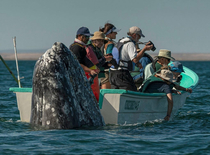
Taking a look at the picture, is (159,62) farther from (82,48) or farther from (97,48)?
(82,48)

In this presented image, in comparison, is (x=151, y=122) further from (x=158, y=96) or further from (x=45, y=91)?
(x=45, y=91)

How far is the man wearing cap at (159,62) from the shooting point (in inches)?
382

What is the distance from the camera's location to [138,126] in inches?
340

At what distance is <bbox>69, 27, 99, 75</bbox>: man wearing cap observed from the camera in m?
8.05

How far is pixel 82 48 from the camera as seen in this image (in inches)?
318

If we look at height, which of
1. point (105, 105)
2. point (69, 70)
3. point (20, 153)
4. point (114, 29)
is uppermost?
point (114, 29)

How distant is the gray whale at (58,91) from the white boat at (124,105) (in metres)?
1.29

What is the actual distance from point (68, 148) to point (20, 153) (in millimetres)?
A: 719

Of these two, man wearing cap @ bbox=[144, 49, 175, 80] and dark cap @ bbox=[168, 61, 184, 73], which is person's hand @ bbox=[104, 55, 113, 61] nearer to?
man wearing cap @ bbox=[144, 49, 175, 80]

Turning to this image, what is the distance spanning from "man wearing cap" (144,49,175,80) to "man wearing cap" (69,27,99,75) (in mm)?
2177

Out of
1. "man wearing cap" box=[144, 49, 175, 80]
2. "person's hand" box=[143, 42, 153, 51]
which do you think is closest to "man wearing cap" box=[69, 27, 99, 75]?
"person's hand" box=[143, 42, 153, 51]

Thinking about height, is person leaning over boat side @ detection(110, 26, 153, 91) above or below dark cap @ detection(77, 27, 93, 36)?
below

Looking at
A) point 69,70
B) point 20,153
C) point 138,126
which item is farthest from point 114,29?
point 20,153

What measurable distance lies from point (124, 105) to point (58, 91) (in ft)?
6.99
